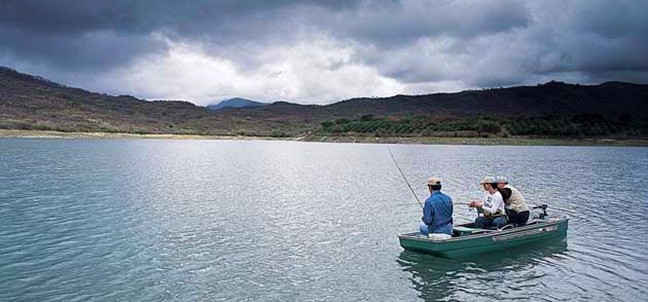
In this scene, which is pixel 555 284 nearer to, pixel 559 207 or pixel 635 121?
pixel 559 207

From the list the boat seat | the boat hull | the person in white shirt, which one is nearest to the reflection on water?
the boat hull

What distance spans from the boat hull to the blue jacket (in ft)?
1.58

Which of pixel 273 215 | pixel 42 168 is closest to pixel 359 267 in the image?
pixel 273 215

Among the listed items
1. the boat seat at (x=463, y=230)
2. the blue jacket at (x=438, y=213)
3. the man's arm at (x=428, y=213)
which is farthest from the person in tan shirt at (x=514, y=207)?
the man's arm at (x=428, y=213)

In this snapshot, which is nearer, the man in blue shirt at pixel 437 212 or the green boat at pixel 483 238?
the green boat at pixel 483 238

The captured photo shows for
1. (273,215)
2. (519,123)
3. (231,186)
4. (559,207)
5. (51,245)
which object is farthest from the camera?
(519,123)

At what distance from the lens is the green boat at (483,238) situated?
14688 millimetres

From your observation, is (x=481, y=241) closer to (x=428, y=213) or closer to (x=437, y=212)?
(x=437, y=212)

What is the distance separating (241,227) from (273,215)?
317cm

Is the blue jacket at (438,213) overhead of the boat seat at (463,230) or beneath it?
overhead

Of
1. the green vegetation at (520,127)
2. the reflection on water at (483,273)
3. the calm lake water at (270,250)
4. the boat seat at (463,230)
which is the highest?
the green vegetation at (520,127)

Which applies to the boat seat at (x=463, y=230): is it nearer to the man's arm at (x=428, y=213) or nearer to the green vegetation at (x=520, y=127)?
the man's arm at (x=428, y=213)

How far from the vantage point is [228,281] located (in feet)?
40.5

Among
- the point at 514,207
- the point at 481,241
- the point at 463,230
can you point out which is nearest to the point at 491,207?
the point at 514,207
